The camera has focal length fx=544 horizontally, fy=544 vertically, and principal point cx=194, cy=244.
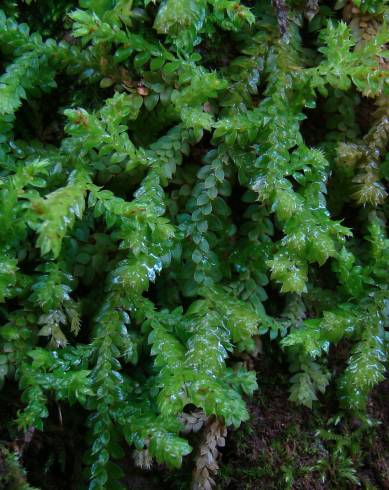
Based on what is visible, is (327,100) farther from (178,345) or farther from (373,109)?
(178,345)

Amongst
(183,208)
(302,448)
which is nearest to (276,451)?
(302,448)

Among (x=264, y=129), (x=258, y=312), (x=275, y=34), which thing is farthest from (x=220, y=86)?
(x=258, y=312)

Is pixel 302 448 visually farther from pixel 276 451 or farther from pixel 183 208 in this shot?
pixel 183 208

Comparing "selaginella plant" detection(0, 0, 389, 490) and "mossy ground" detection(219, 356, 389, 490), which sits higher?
"selaginella plant" detection(0, 0, 389, 490)

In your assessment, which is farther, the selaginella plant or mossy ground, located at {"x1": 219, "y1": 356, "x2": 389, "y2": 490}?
mossy ground, located at {"x1": 219, "y1": 356, "x2": 389, "y2": 490}

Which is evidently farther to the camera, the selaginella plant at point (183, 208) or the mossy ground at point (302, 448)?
the mossy ground at point (302, 448)

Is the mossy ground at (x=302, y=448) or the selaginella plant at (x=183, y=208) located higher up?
the selaginella plant at (x=183, y=208)

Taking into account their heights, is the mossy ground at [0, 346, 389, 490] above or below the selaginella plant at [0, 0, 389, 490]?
below

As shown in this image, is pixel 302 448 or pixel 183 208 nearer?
pixel 302 448
